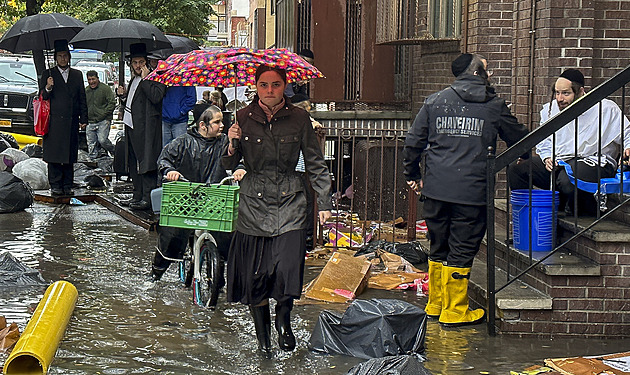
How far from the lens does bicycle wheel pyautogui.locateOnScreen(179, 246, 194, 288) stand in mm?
8336

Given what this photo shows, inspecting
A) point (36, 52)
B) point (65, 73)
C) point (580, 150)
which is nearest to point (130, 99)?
point (65, 73)

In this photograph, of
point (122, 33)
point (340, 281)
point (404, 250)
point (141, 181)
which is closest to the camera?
point (340, 281)

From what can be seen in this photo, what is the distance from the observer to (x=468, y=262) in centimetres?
720

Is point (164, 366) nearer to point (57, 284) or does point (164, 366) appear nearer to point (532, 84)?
point (57, 284)

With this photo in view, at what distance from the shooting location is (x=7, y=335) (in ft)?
21.5

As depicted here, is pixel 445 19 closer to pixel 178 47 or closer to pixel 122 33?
pixel 122 33

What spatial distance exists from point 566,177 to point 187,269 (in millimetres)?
3252

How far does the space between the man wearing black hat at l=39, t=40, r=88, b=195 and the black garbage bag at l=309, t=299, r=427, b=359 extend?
8.20 m

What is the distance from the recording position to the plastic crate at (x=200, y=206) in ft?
23.5

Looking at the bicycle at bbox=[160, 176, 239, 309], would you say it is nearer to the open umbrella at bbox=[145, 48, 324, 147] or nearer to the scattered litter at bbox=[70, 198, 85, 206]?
the open umbrella at bbox=[145, 48, 324, 147]

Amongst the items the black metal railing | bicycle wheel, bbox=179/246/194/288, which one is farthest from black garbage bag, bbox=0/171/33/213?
the black metal railing

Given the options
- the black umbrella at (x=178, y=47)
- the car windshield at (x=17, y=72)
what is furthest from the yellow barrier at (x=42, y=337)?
the car windshield at (x=17, y=72)

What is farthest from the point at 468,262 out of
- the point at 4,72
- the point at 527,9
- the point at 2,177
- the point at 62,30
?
the point at 4,72

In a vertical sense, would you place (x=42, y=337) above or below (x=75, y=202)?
above
